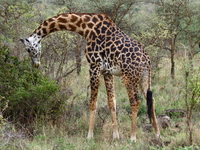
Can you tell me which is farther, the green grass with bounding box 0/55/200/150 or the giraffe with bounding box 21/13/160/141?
the giraffe with bounding box 21/13/160/141

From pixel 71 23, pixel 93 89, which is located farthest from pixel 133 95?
pixel 71 23

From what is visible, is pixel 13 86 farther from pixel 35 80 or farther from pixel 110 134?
pixel 110 134

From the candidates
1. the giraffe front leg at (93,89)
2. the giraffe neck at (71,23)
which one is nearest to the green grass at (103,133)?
the giraffe front leg at (93,89)

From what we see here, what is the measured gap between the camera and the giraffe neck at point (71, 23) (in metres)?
5.55

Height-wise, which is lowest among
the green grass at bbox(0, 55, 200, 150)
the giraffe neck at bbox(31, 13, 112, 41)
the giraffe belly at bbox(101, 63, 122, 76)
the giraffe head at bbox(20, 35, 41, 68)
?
the green grass at bbox(0, 55, 200, 150)

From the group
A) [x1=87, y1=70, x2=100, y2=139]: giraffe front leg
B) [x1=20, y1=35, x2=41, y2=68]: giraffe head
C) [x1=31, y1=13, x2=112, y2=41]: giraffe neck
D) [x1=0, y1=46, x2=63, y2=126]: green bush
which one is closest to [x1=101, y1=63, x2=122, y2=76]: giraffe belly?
[x1=87, y1=70, x2=100, y2=139]: giraffe front leg

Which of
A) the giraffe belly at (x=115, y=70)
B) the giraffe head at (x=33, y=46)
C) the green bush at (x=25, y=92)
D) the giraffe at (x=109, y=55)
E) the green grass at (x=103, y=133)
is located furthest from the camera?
the giraffe head at (x=33, y=46)

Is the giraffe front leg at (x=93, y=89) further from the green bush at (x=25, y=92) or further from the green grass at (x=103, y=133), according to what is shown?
the green bush at (x=25, y=92)

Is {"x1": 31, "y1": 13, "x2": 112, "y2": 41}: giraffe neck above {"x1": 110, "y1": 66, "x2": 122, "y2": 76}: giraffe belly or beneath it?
above

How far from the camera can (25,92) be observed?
5.21m

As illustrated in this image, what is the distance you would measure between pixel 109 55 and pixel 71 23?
112 cm

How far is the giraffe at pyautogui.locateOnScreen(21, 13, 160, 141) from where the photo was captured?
5.09 metres

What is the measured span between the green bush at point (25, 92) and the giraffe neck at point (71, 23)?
80 centimetres

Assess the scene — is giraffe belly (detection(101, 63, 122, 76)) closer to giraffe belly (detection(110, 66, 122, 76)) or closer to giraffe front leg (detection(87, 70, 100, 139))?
giraffe belly (detection(110, 66, 122, 76))
